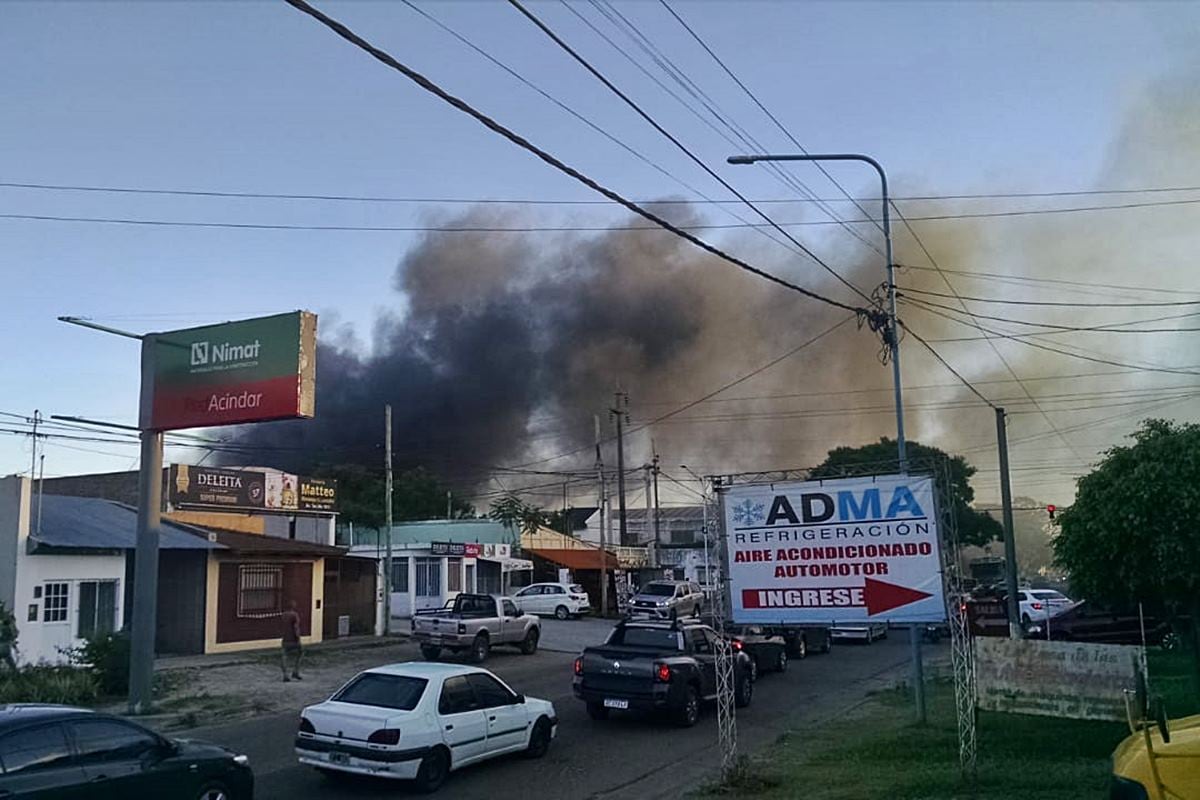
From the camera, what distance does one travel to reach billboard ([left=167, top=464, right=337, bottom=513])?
34812mm

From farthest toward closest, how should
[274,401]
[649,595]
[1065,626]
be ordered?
[649,595], [1065,626], [274,401]

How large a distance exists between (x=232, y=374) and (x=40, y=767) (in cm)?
1293

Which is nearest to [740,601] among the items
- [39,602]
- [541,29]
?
[541,29]

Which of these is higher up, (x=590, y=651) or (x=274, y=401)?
(x=274, y=401)

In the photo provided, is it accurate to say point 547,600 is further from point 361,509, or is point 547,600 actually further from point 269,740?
point 269,740

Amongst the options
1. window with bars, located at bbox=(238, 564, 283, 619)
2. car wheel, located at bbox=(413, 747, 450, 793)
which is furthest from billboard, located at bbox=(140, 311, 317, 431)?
window with bars, located at bbox=(238, 564, 283, 619)

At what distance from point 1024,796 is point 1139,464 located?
19.9ft

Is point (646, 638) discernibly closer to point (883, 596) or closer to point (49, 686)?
point (883, 596)

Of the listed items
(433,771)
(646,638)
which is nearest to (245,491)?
(646,638)

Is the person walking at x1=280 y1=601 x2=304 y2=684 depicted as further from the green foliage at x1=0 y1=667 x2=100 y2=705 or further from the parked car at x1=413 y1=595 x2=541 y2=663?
the parked car at x1=413 y1=595 x2=541 y2=663

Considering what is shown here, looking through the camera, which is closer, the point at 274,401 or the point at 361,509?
the point at 274,401

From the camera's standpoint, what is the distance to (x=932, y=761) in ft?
40.8

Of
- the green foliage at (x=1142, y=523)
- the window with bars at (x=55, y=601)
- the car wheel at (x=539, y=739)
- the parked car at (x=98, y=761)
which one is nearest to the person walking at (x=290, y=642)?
the window with bars at (x=55, y=601)

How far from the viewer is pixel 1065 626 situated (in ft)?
90.7
